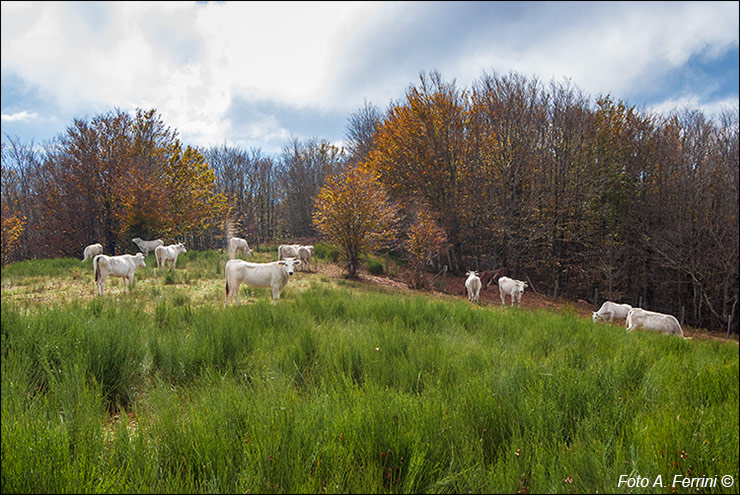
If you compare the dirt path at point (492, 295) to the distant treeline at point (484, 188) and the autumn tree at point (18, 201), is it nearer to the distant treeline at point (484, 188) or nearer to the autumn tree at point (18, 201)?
the distant treeline at point (484, 188)

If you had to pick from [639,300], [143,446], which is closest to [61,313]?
[143,446]

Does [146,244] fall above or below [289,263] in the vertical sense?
above

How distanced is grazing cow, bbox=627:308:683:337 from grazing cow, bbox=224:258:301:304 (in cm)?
839

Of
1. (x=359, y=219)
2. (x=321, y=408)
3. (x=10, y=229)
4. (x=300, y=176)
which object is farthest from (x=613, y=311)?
(x=10, y=229)

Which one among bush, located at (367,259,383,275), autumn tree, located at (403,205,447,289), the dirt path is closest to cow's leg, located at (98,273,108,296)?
the dirt path

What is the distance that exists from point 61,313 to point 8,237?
95cm

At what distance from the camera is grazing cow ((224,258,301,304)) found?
18.8 feet

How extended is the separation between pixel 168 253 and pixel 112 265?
0.76 meters

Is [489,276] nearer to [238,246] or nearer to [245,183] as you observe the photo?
[238,246]

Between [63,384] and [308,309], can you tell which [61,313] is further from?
[308,309]

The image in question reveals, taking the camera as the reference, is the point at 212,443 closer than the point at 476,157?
Yes

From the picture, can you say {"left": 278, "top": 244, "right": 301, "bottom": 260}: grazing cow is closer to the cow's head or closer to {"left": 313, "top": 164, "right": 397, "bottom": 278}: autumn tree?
the cow's head

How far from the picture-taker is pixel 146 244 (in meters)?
4.15

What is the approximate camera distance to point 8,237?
328 centimetres
